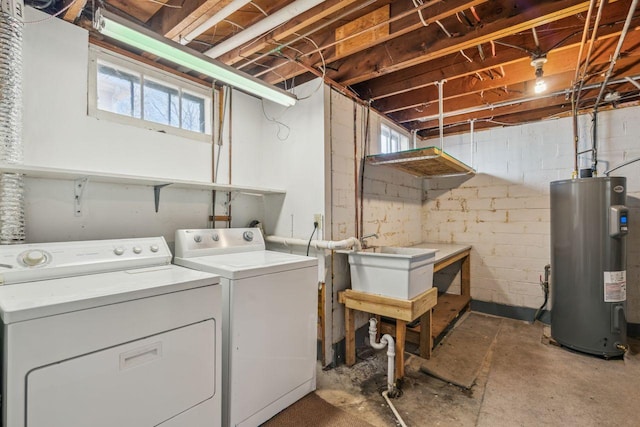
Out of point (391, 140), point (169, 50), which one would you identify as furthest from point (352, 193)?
point (169, 50)

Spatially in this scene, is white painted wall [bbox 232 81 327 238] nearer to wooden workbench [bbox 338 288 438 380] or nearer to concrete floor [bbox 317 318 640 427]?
wooden workbench [bbox 338 288 438 380]

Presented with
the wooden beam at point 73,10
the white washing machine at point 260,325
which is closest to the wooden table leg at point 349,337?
the white washing machine at point 260,325

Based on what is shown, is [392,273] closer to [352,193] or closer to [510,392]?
[352,193]

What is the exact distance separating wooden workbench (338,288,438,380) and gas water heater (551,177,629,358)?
1.32 meters

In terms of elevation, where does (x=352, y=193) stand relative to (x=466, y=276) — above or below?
above

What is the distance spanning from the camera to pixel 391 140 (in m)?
3.71

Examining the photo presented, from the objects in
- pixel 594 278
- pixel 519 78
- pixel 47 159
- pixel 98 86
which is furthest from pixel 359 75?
pixel 594 278

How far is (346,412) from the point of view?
6.26 ft

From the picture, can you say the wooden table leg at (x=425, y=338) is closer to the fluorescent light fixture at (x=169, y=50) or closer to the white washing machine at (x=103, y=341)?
the white washing machine at (x=103, y=341)

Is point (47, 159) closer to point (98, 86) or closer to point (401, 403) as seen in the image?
point (98, 86)

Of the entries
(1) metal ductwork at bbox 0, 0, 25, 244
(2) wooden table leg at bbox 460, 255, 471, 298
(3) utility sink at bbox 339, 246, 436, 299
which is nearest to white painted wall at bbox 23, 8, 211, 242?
(1) metal ductwork at bbox 0, 0, 25, 244

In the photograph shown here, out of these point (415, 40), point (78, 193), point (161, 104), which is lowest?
point (78, 193)

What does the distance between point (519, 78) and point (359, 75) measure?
1.39 m

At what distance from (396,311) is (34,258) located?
2.10 metres
